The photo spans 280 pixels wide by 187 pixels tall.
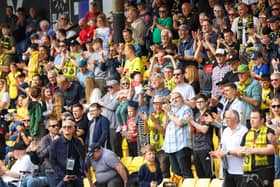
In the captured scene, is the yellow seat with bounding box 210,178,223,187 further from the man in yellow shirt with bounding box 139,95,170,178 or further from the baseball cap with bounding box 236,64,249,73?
the baseball cap with bounding box 236,64,249,73

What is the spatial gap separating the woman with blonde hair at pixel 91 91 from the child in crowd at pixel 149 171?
488 cm

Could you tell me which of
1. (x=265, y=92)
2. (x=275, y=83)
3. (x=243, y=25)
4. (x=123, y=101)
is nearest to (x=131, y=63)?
(x=123, y=101)

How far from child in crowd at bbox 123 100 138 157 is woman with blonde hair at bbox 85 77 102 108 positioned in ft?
6.58

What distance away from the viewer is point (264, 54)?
20453 mm

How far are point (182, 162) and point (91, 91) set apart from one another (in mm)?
4688

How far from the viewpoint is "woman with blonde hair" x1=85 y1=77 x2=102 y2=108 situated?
23.2 meters

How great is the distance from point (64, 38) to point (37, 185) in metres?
7.10

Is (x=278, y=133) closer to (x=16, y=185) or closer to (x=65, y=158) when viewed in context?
(x=65, y=158)

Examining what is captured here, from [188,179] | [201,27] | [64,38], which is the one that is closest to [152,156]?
[188,179]

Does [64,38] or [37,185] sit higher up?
[64,38]

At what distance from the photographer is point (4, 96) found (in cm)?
2591

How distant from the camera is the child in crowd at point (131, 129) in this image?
21.1 m

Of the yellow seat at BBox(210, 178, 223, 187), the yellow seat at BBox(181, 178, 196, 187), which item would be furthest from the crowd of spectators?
the yellow seat at BBox(181, 178, 196, 187)

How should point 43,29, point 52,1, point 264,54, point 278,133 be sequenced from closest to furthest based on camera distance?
point 278,133
point 264,54
point 43,29
point 52,1
